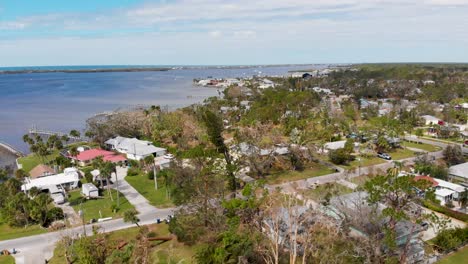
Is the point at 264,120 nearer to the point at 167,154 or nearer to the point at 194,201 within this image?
the point at 167,154

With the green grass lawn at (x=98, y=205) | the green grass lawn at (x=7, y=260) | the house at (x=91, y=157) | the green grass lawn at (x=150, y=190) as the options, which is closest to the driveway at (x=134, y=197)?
the green grass lawn at (x=150, y=190)

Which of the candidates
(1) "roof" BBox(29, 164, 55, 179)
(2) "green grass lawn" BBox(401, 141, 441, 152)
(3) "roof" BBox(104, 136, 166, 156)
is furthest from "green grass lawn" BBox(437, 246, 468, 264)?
(1) "roof" BBox(29, 164, 55, 179)

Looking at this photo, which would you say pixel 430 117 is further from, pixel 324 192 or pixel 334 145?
pixel 324 192

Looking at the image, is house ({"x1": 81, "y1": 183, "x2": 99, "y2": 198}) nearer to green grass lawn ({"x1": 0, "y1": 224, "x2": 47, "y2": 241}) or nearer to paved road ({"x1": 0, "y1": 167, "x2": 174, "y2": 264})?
paved road ({"x1": 0, "y1": 167, "x2": 174, "y2": 264})

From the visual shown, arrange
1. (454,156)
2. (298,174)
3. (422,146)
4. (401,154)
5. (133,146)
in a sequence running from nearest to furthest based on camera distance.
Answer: (298,174) → (454,156) → (401,154) → (133,146) → (422,146)

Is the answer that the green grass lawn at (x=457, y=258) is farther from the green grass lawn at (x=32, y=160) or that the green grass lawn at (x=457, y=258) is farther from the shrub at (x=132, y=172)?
the green grass lawn at (x=32, y=160)

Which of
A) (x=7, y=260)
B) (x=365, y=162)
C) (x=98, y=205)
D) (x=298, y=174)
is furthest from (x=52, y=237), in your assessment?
(x=365, y=162)

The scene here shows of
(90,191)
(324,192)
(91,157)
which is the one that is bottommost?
(90,191)
